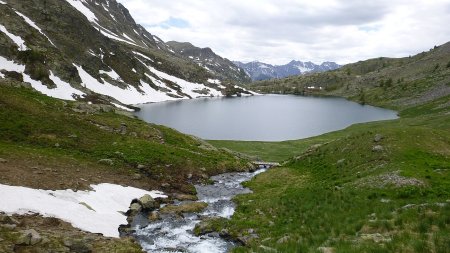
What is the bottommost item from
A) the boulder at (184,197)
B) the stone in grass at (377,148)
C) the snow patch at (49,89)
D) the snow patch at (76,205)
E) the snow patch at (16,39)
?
the boulder at (184,197)

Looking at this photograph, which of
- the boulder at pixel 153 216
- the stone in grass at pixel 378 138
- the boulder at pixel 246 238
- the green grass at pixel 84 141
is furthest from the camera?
the stone in grass at pixel 378 138

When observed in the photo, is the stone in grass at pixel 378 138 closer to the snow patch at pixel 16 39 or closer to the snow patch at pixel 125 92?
the snow patch at pixel 16 39

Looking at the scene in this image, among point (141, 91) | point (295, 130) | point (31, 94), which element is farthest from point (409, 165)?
point (141, 91)

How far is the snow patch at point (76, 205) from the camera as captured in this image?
24.3 m

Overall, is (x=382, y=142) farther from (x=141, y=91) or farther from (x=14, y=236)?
(x=141, y=91)

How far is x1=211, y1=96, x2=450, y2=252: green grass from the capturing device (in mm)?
17453

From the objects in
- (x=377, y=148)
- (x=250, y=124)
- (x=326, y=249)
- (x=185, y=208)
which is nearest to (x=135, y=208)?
(x=185, y=208)

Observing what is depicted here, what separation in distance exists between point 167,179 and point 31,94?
89.6 feet

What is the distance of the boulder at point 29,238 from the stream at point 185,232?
7.24 meters

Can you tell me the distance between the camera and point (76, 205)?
90.5 ft

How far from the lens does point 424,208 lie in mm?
20906

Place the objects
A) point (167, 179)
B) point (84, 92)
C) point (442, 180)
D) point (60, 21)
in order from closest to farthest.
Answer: point (442, 180) → point (167, 179) → point (84, 92) → point (60, 21)

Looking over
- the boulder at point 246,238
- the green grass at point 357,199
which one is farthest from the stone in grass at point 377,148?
the boulder at point 246,238

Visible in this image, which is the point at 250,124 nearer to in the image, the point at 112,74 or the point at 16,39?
the point at 16,39
